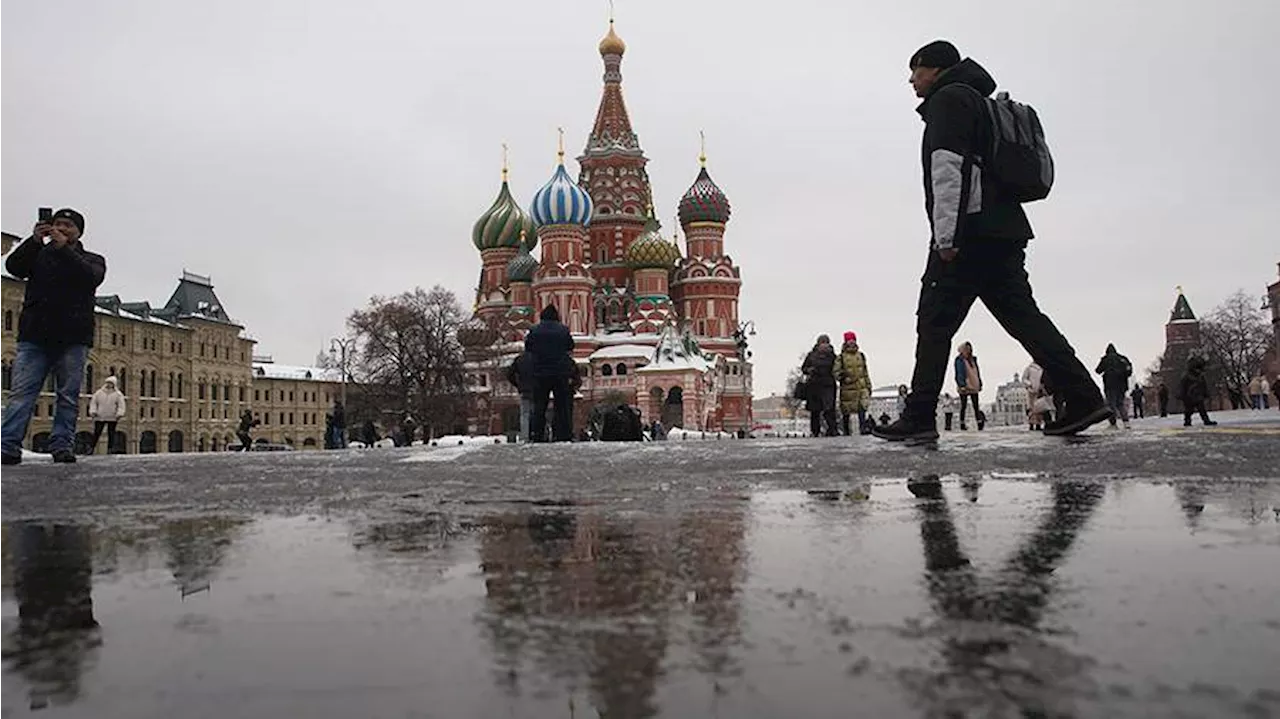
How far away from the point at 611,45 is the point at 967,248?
68196mm

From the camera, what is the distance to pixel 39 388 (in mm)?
6199

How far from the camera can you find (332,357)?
2244 inches

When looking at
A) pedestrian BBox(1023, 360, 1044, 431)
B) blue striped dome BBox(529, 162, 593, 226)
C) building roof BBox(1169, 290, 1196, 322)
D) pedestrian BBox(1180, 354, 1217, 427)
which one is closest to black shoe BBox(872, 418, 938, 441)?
pedestrian BBox(1023, 360, 1044, 431)

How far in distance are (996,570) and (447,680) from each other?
1.06 meters

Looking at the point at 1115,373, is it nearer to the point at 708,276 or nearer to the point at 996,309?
the point at 996,309

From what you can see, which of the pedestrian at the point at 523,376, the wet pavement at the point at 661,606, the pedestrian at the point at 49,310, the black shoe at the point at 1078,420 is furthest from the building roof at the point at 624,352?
the wet pavement at the point at 661,606

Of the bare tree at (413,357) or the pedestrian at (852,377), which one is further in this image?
the bare tree at (413,357)

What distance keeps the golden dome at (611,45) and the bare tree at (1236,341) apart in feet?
149

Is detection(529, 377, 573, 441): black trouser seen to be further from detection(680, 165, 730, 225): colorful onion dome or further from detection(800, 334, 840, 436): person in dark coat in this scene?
detection(680, 165, 730, 225): colorful onion dome

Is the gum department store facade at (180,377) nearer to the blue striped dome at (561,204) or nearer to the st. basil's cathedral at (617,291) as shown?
the st. basil's cathedral at (617,291)

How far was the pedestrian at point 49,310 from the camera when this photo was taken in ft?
20.0

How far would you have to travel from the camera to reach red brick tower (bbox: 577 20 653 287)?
62594 millimetres

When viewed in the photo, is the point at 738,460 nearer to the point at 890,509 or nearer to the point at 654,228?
the point at 890,509

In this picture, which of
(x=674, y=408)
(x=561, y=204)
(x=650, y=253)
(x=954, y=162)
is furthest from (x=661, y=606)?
(x=650, y=253)
